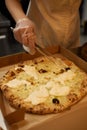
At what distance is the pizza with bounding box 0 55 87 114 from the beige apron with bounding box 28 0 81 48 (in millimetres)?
172

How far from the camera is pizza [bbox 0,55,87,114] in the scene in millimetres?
736

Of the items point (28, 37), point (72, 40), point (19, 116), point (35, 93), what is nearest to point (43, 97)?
point (35, 93)

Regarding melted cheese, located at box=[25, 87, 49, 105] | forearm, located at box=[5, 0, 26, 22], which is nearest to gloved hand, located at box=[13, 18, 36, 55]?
forearm, located at box=[5, 0, 26, 22]

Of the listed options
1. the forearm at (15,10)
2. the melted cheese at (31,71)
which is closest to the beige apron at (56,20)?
the forearm at (15,10)

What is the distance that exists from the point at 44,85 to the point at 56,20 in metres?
0.42

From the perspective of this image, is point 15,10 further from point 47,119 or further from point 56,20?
point 47,119

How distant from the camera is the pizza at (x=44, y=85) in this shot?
29.0 inches

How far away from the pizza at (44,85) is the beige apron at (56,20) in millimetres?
172

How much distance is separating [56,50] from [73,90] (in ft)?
1.02

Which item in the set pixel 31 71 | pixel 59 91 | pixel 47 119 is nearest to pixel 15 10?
pixel 31 71

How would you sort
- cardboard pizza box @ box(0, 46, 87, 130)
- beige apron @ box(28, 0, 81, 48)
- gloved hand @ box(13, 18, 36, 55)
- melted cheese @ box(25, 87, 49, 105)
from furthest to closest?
1. beige apron @ box(28, 0, 81, 48)
2. gloved hand @ box(13, 18, 36, 55)
3. melted cheese @ box(25, 87, 49, 105)
4. cardboard pizza box @ box(0, 46, 87, 130)

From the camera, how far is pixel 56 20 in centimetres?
111

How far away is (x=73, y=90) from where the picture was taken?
2.65ft

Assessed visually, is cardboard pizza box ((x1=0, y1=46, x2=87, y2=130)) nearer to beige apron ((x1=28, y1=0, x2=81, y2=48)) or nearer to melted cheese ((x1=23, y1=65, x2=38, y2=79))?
melted cheese ((x1=23, y1=65, x2=38, y2=79))
